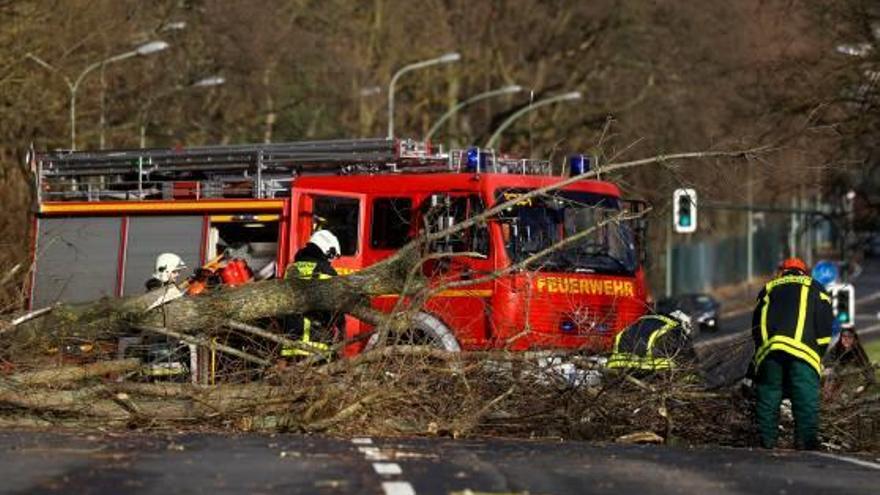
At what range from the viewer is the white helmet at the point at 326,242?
18.0 meters

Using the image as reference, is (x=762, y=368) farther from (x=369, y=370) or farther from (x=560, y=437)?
(x=369, y=370)

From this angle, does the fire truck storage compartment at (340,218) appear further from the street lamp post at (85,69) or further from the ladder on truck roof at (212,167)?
the street lamp post at (85,69)

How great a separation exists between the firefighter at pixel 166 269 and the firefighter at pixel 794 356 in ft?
20.6

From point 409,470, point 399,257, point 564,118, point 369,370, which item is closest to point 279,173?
point 399,257

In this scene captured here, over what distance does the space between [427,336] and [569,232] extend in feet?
9.52

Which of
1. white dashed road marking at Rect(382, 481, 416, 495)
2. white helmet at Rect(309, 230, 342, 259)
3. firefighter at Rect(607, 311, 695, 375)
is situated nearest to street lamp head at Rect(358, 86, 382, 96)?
white helmet at Rect(309, 230, 342, 259)

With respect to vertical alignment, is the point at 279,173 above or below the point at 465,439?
above

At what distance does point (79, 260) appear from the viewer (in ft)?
68.4

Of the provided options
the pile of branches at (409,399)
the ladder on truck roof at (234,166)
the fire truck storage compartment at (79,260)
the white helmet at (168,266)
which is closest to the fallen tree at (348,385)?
the pile of branches at (409,399)

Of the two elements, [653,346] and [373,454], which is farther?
[653,346]

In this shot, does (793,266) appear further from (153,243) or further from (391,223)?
(153,243)

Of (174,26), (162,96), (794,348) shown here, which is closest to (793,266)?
(794,348)

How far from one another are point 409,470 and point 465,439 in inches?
129

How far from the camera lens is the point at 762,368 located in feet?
50.8
